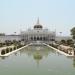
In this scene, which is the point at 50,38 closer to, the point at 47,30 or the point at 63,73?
the point at 47,30

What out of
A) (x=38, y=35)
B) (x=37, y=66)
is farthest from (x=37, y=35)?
(x=37, y=66)

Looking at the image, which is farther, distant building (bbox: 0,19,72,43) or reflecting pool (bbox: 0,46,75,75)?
distant building (bbox: 0,19,72,43)

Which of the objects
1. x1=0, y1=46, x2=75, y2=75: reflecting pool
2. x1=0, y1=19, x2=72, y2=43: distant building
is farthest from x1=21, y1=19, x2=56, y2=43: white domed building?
x1=0, y1=46, x2=75, y2=75: reflecting pool

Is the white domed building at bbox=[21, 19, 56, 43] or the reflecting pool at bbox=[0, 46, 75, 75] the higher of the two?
the white domed building at bbox=[21, 19, 56, 43]

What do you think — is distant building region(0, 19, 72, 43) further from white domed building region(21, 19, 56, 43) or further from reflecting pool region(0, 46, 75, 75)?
reflecting pool region(0, 46, 75, 75)

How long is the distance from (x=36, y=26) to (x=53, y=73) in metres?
76.7

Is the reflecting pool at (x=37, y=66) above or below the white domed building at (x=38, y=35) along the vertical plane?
below

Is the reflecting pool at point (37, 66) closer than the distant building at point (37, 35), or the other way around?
the reflecting pool at point (37, 66)

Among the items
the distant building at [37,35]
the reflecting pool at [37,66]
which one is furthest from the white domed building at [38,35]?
the reflecting pool at [37,66]

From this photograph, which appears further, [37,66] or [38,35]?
[38,35]

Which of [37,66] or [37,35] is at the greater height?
[37,35]

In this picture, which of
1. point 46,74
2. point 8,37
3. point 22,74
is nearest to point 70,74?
point 46,74

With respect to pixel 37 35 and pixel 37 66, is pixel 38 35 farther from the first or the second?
pixel 37 66

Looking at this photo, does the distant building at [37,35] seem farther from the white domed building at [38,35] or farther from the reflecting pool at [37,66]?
the reflecting pool at [37,66]
